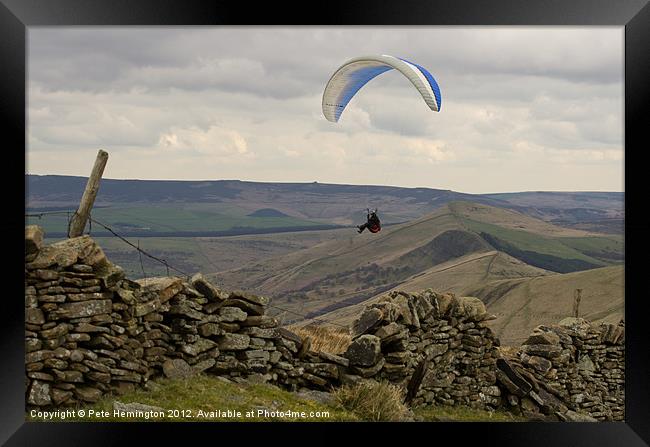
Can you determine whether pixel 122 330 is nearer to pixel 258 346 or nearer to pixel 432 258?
pixel 258 346

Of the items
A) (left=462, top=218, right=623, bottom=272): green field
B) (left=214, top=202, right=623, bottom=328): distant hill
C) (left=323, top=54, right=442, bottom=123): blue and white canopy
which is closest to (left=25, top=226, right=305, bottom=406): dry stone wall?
(left=323, top=54, right=442, bottom=123): blue and white canopy

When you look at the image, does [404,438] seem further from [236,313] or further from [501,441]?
[236,313]

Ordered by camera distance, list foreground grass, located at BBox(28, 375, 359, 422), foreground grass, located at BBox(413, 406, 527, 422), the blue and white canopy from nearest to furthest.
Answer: foreground grass, located at BBox(28, 375, 359, 422), the blue and white canopy, foreground grass, located at BBox(413, 406, 527, 422)

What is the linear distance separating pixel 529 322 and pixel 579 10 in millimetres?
46540

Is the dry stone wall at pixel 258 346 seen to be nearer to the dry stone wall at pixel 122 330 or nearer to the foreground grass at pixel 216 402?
the dry stone wall at pixel 122 330

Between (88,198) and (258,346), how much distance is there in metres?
3.65

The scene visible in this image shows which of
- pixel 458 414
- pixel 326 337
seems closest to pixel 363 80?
pixel 326 337

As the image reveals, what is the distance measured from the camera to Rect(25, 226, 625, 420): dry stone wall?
10328 mm

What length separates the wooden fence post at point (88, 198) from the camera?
437 inches

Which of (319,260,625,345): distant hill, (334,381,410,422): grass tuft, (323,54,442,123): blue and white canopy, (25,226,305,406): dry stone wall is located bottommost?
(319,260,625,345): distant hill

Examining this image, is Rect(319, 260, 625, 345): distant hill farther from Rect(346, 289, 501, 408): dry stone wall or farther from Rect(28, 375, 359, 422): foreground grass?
Rect(28, 375, 359, 422): foreground grass

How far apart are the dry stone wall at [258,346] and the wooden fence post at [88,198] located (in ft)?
1.68

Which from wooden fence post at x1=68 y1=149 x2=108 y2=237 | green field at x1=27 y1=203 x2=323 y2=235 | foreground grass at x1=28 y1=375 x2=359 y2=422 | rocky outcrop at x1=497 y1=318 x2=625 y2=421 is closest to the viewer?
foreground grass at x1=28 y1=375 x2=359 y2=422

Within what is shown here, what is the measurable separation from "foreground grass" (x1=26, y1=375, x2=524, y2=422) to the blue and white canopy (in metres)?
5.02
